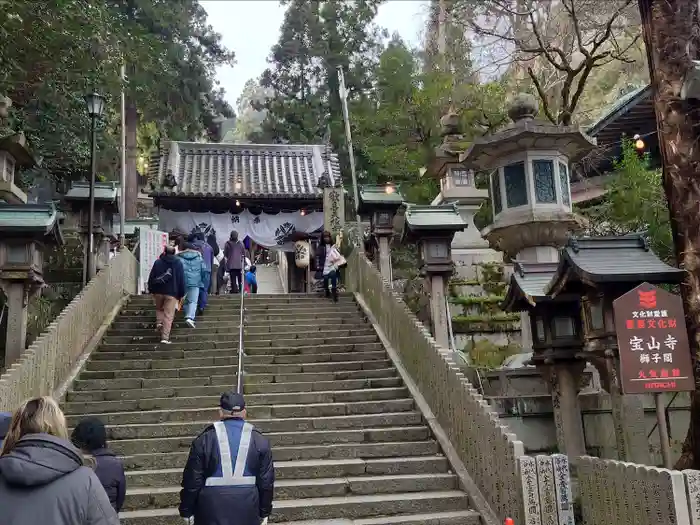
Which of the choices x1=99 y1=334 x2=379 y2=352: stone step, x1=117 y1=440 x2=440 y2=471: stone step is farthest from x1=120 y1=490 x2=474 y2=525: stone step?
x1=99 y1=334 x2=379 y2=352: stone step

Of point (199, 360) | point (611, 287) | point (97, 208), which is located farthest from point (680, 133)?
point (97, 208)

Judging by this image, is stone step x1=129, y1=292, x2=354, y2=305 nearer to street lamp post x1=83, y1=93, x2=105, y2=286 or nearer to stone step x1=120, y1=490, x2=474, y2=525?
street lamp post x1=83, y1=93, x2=105, y2=286

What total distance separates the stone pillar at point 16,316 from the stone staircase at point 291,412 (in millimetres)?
1201

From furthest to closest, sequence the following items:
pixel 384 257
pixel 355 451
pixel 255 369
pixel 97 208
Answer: pixel 384 257
pixel 97 208
pixel 255 369
pixel 355 451

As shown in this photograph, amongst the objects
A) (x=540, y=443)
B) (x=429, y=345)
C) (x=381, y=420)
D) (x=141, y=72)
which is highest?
(x=141, y=72)

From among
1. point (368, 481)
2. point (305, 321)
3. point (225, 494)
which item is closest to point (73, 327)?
point (305, 321)

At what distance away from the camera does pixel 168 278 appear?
10195 mm

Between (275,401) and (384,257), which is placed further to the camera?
(384,257)

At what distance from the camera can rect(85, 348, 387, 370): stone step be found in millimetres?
9602

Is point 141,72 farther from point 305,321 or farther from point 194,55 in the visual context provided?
point 305,321

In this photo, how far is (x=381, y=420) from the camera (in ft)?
26.9

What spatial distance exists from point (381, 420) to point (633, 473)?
377 centimetres

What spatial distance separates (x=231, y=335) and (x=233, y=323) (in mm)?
688

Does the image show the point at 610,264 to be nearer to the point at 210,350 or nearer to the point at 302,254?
the point at 210,350
